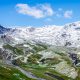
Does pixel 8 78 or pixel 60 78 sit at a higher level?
pixel 60 78

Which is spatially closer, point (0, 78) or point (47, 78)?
point (0, 78)

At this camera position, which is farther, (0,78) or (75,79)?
(75,79)

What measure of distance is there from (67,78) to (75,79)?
20.1 feet

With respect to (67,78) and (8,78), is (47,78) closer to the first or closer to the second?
(67,78)

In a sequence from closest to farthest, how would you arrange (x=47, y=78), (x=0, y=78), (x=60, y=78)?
(x=0, y=78) → (x=47, y=78) → (x=60, y=78)

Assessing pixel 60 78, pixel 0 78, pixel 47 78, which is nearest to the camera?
pixel 0 78

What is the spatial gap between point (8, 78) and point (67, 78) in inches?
3841

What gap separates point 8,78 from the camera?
110m

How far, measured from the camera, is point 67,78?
19988 cm

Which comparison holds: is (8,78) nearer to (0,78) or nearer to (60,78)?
(0,78)

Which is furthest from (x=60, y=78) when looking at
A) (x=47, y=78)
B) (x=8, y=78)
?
(x=8, y=78)

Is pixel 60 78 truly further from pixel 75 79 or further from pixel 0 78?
pixel 0 78

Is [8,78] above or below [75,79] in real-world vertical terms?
below

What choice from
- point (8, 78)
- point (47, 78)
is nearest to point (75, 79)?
point (47, 78)
